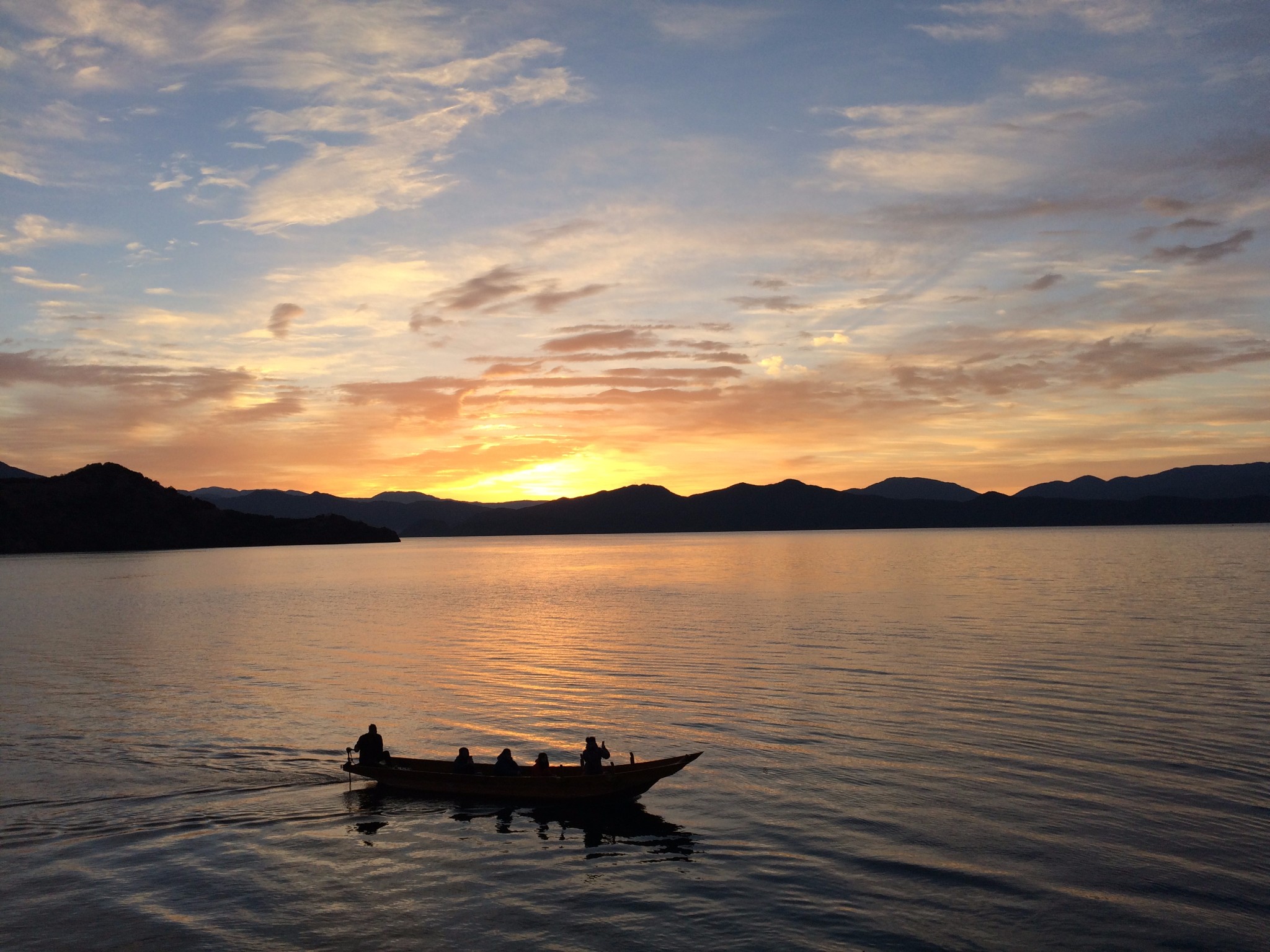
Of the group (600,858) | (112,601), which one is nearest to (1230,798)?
(600,858)

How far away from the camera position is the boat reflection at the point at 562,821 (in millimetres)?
25094

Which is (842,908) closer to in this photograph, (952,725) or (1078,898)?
(1078,898)

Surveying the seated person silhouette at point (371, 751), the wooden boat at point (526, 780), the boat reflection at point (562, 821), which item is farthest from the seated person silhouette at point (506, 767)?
the seated person silhouette at point (371, 751)

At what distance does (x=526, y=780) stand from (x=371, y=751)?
6.02 metres

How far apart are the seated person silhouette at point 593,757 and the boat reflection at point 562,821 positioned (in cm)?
149

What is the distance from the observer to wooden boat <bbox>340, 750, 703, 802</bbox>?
28.2 metres

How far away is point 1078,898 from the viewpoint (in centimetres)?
2019

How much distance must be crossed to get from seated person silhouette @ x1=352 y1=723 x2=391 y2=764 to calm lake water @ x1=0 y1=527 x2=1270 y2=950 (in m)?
1.50

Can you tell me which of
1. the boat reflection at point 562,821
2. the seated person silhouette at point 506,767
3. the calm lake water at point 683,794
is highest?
the seated person silhouette at point 506,767

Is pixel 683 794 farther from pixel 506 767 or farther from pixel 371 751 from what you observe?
pixel 371 751

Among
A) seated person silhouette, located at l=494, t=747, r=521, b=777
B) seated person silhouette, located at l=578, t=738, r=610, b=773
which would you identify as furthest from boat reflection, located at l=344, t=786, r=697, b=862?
seated person silhouette, located at l=578, t=738, r=610, b=773

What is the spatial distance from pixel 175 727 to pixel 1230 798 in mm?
43270

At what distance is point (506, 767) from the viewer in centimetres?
2911

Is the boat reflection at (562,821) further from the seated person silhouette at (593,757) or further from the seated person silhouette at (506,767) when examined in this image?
the seated person silhouette at (593,757)
